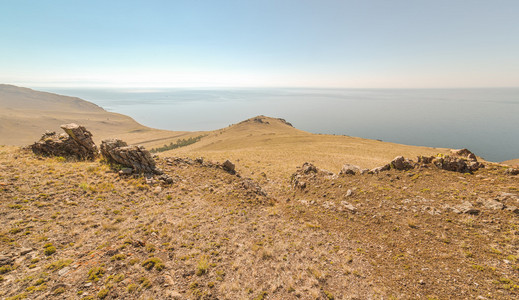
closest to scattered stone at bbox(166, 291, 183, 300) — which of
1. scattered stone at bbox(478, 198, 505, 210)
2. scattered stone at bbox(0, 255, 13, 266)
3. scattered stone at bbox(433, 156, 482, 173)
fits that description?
scattered stone at bbox(0, 255, 13, 266)

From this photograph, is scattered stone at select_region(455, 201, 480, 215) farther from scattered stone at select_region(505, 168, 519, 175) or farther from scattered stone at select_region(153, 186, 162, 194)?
scattered stone at select_region(153, 186, 162, 194)

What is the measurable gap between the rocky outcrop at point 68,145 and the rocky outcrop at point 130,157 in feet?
7.09

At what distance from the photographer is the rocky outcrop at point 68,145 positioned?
18.7m

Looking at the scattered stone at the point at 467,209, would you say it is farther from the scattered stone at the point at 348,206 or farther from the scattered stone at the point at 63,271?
the scattered stone at the point at 63,271

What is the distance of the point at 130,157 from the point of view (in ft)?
→ 61.3

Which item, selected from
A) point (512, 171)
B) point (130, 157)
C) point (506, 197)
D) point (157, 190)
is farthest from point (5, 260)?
point (512, 171)

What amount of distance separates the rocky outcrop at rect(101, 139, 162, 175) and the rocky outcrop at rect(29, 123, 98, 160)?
216cm

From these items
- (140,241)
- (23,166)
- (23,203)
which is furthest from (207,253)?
(23,166)

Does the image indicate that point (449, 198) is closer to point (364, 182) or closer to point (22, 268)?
point (364, 182)

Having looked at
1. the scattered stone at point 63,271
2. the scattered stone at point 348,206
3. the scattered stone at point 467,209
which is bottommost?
the scattered stone at point 348,206

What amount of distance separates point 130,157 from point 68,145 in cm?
728

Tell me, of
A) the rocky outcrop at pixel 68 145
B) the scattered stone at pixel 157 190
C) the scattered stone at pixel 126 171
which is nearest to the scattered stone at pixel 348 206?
the scattered stone at pixel 157 190

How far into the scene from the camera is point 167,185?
58.6ft

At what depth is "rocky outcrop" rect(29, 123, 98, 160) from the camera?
736 inches
